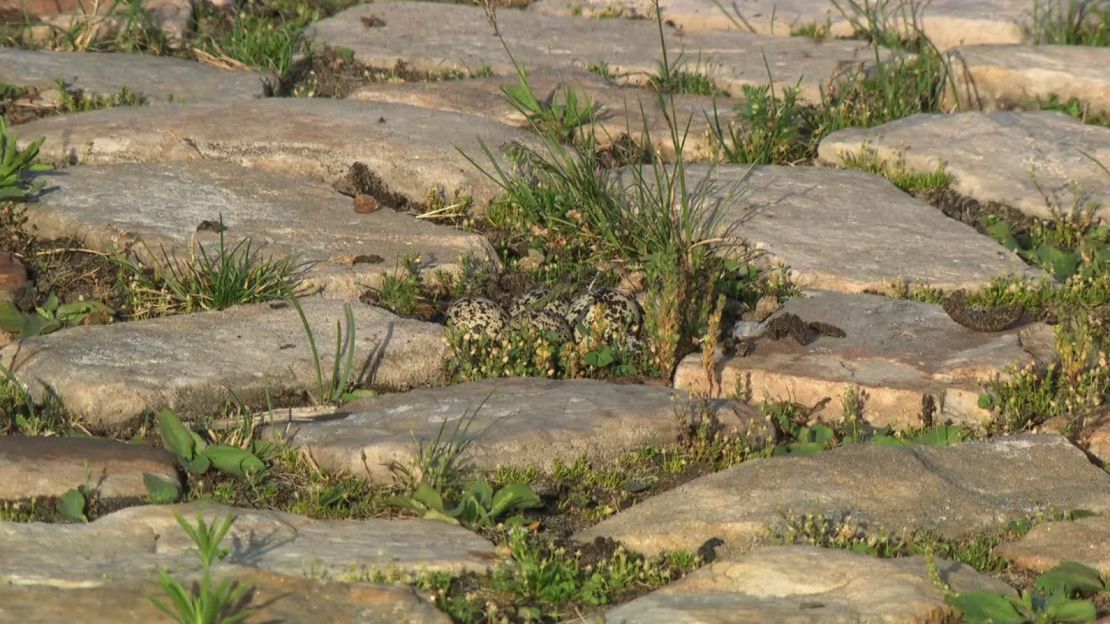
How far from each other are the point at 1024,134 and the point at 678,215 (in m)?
1.78

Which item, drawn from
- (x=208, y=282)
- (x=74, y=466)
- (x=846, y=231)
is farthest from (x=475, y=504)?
(x=846, y=231)

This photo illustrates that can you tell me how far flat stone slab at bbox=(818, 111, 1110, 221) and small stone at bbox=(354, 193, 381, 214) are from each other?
192 centimetres

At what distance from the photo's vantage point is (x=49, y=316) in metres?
5.02

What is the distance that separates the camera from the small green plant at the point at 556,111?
6.30 m

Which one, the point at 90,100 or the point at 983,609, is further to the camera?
the point at 90,100

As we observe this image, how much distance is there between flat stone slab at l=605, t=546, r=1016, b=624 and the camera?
3.41m

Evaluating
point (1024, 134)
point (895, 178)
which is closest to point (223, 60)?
point (895, 178)

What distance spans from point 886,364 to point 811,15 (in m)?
3.51

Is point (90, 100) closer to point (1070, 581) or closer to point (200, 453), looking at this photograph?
point (200, 453)

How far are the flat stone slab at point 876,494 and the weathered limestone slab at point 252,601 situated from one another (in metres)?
0.68

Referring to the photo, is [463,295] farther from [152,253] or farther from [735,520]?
[735,520]

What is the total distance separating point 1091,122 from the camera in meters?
6.91

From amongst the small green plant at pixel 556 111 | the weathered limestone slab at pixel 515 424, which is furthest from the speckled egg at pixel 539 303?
the small green plant at pixel 556 111

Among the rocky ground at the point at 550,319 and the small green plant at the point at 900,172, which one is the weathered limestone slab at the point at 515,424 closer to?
the rocky ground at the point at 550,319
